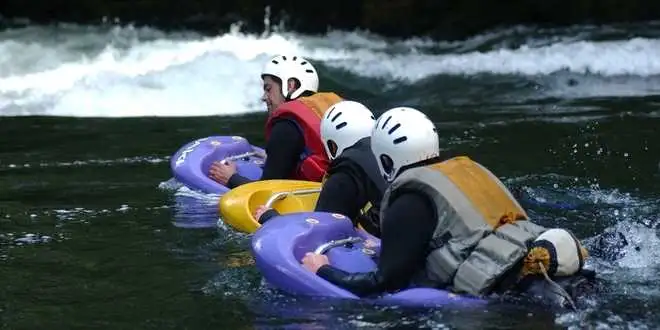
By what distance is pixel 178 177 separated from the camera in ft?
27.9

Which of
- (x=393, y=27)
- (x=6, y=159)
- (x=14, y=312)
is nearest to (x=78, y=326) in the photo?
(x=14, y=312)

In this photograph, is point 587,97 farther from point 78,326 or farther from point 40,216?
point 78,326

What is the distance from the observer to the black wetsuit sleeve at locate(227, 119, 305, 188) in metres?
7.38

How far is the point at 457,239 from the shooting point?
4.88 metres

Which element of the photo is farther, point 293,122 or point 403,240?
point 293,122

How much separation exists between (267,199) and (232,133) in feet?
17.4

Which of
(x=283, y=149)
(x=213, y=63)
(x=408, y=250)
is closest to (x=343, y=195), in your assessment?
(x=408, y=250)

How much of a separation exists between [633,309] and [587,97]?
400 inches

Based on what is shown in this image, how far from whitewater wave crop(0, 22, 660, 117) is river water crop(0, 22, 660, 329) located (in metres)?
0.06

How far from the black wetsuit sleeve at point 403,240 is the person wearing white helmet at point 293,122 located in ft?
8.13

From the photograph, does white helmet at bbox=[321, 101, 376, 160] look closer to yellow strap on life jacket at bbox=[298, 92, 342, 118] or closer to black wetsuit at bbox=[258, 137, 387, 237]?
black wetsuit at bbox=[258, 137, 387, 237]

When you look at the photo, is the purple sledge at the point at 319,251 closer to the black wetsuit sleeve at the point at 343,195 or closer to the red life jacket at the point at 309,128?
the black wetsuit sleeve at the point at 343,195

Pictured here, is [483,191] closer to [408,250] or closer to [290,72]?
[408,250]

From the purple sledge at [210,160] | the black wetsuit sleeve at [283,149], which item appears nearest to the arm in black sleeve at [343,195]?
the black wetsuit sleeve at [283,149]
